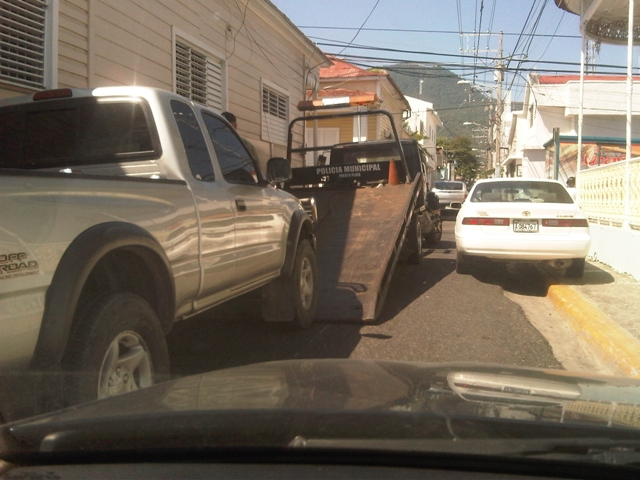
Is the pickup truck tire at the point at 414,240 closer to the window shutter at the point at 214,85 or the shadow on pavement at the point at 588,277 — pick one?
the shadow on pavement at the point at 588,277

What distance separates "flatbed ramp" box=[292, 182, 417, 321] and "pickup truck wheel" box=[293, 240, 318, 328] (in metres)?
0.30

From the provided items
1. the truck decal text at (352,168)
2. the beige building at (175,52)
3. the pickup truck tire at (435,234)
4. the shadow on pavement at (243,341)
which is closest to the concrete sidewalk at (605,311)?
the shadow on pavement at (243,341)

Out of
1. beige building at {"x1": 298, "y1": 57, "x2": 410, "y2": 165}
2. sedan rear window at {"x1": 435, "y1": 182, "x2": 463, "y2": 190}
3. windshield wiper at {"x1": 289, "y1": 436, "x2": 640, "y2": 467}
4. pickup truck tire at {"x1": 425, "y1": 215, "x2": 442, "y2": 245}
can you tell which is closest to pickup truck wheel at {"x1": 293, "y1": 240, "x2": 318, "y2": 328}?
windshield wiper at {"x1": 289, "y1": 436, "x2": 640, "y2": 467}

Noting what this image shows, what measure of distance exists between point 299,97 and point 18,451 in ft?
52.2

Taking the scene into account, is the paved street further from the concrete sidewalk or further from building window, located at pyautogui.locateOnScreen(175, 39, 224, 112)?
building window, located at pyautogui.locateOnScreen(175, 39, 224, 112)

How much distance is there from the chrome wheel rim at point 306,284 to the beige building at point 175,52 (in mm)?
3528

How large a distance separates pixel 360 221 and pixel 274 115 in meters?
7.63

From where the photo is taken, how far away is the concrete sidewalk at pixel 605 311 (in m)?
5.17

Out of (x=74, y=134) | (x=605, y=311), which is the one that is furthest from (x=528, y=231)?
(x=74, y=134)

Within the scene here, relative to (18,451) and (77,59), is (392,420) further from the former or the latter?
(77,59)

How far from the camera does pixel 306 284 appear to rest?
6445mm

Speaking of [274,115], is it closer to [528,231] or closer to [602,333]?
[528,231]

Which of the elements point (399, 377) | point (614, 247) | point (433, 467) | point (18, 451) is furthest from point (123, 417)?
point (614, 247)

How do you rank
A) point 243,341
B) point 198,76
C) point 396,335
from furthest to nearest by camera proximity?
point 198,76 → point 396,335 → point 243,341
